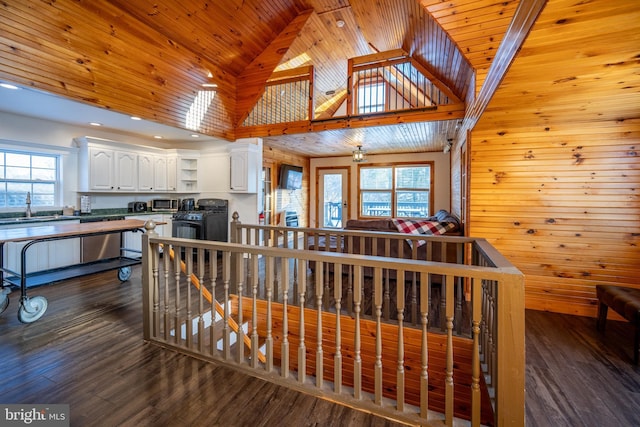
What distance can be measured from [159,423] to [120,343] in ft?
3.55

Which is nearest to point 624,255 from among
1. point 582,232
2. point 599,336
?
point 582,232

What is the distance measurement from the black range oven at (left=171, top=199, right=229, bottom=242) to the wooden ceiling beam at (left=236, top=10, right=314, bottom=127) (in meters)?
1.72

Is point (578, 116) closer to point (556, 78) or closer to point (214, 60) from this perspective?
point (556, 78)

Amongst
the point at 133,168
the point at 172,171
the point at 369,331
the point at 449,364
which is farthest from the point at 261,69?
the point at 449,364

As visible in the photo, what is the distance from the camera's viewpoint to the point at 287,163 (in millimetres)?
7461

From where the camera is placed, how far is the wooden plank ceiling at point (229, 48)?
2852 mm

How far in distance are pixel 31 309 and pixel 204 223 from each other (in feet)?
8.63

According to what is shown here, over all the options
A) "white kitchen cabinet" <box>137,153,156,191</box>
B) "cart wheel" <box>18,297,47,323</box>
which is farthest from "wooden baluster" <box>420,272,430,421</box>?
"white kitchen cabinet" <box>137,153,156,191</box>

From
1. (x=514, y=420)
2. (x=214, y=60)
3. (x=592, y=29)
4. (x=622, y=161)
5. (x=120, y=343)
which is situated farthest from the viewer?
(x=214, y=60)

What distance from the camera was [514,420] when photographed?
1.26 meters

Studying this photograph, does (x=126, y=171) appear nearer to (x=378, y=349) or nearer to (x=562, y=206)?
(x=378, y=349)

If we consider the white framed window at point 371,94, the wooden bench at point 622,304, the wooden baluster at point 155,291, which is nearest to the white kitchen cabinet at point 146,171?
the wooden baluster at point 155,291

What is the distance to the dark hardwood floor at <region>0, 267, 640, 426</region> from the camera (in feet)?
5.01

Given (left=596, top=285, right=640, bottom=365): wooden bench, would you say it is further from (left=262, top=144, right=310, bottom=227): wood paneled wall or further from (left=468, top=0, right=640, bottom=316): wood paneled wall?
(left=262, top=144, right=310, bottom=227): wood paneled wall
